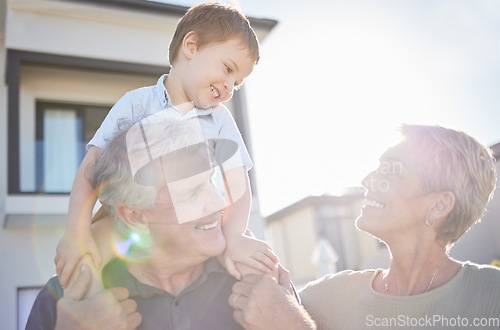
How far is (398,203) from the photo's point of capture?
230 cm

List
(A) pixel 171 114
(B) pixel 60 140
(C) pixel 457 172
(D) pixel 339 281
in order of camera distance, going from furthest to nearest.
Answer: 1. (B) pixel 60 140
2. (D) pixel 339 281
3. (A) pixel 171 114
4. (C) pixel 457 172

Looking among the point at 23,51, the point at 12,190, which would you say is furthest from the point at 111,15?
the point at 12,190

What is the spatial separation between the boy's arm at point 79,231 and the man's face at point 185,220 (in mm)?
232

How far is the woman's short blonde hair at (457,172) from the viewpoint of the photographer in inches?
89.3

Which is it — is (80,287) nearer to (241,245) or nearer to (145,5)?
(241,245)

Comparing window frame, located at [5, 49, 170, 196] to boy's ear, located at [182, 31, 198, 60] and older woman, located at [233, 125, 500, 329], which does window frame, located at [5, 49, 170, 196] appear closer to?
boy's ear, located at [182, 31, 198, 60]

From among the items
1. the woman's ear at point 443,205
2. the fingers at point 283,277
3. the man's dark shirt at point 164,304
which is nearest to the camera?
the man's dark shirt at point 164,304

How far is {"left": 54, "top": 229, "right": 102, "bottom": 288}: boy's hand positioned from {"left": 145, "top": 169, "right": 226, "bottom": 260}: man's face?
0.77 ft

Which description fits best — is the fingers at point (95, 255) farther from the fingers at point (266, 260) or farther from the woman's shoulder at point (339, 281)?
the woman's shoulder at point (339, 281)

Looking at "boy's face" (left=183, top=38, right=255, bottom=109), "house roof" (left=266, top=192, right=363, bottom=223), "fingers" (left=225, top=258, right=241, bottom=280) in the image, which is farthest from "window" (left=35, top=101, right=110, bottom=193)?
"house roof" (left=266, top=192, right=363, bottom=223)

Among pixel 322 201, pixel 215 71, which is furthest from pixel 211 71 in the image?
pixel 322 201

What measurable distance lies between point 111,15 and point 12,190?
2.96m

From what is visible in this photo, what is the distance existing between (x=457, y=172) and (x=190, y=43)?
1.40 meters

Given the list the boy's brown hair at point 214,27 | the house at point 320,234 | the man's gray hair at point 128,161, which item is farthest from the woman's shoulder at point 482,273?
the house at point 320,234
